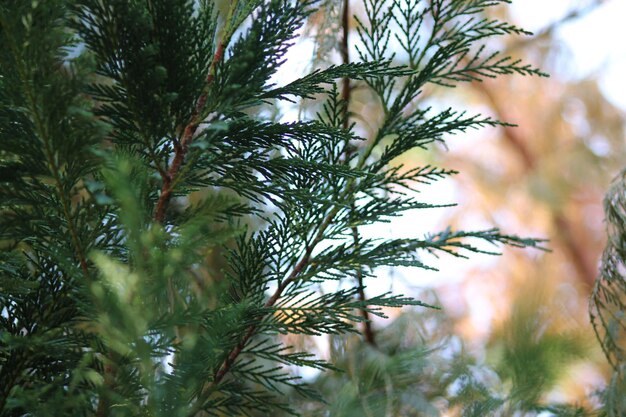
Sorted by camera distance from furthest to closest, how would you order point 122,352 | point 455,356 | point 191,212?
point 455,356 < point 191,212 < point 122,352

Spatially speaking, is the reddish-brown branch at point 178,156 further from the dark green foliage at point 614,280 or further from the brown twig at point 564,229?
the brown twig at point 564,229

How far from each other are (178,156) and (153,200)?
0.10m

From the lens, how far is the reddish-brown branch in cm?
79

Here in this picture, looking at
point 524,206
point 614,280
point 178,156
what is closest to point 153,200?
point 178,156

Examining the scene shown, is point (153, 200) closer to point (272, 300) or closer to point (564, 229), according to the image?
point (272, 300)

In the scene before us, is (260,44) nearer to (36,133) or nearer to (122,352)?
(36,133)

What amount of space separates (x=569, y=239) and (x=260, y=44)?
143 inches

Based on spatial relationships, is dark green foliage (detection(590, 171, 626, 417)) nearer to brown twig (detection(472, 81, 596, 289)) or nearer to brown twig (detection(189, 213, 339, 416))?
brown twig (detection(189, 213, 339, 416))

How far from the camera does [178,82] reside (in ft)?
2.59

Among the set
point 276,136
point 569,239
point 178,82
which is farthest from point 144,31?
point 569,239

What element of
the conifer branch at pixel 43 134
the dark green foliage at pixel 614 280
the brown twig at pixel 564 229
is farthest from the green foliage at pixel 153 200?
the brown twig at pixel 564 229

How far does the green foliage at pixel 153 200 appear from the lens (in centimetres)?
70

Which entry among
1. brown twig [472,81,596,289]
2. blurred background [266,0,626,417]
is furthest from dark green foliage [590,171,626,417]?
brown twig [472,81,596,289]

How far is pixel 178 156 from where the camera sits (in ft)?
2.68
